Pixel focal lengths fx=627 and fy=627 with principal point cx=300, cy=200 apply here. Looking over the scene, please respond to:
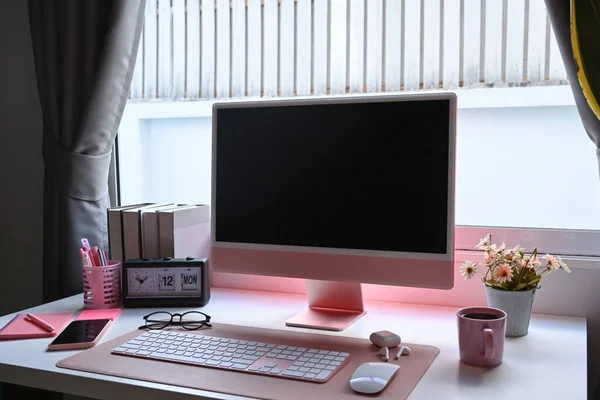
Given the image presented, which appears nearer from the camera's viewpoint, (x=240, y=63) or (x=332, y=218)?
(x=332, y=218)

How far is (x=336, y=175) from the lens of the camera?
1.32 m

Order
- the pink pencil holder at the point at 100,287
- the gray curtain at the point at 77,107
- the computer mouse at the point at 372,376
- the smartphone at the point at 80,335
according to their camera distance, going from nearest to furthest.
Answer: the computer mouse at the point at 372,376 < the smartphone at the point at 80,335 < the pink pencil holder at the point at 100,287 < the gray curtain at the point at 77,107

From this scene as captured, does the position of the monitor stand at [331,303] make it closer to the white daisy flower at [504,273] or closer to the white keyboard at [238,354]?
the white keyboard at [238,354]

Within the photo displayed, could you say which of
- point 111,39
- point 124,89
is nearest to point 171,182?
point 124,89

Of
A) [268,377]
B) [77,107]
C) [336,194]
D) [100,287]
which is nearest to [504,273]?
[336,194]

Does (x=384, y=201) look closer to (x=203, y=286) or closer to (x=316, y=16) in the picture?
(x=203, y=286)

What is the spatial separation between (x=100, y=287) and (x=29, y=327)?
0.73 ft

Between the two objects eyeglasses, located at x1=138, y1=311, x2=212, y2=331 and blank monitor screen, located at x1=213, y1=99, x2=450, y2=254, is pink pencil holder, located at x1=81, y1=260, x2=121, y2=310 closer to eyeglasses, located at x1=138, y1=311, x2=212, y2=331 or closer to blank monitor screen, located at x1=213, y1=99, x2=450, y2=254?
eyeglasses, located at x1=138, y1=311, x2=212, y2=331

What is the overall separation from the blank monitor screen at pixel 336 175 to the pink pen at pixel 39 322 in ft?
1.33

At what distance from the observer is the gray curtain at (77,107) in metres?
1.81

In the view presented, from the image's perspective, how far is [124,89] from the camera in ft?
6.11

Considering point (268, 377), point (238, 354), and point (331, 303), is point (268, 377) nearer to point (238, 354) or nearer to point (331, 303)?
point (238, 354)

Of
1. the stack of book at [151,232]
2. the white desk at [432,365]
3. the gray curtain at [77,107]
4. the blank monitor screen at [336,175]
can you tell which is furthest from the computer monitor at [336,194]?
the gray curtain at [77,107]

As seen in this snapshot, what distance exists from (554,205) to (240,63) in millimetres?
968
